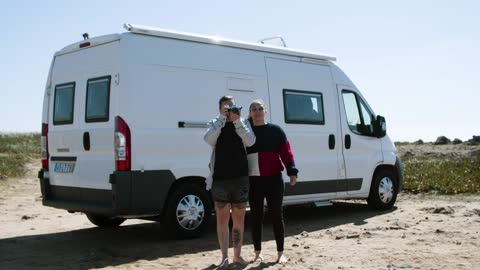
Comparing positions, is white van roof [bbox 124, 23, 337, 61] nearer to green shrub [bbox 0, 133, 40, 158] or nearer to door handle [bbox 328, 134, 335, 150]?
door handle [bbox 328, 134, 335, 150]

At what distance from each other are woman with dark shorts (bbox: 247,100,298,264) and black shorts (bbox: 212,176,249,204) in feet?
1.01

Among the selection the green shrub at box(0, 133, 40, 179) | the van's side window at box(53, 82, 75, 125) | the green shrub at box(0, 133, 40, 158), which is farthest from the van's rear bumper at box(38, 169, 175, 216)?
the green shrub at box(0, 133, 40, 158)

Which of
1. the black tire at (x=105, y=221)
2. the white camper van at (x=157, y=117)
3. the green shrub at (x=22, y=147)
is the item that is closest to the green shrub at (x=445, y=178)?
the white camper van at (x=157, y=117)

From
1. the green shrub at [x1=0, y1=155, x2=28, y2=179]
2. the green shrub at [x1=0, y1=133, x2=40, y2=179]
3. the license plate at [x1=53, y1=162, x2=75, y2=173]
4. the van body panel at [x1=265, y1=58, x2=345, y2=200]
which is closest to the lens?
the license plate at [x1=53, y1=162, x2=75, y2=173]

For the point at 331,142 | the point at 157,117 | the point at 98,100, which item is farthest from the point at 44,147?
the point at 331,142

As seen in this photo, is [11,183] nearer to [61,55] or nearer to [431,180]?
[61,55]

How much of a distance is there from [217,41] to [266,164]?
283cm

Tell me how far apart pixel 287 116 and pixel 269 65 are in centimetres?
85

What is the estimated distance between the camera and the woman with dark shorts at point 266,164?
6.68 metres

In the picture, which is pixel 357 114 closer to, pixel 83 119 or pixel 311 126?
pixel 311 126

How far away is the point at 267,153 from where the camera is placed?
21.9ft

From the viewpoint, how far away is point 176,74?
8273 millimetres

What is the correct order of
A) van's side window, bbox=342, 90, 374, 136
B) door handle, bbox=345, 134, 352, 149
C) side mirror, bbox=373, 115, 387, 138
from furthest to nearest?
side mirror, bbox=373, 115, 387, 138
van's side window, bbox=342, 90, 374, 136
door handle, bbox=345, 134, 352, 149

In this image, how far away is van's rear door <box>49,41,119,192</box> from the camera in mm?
7887
